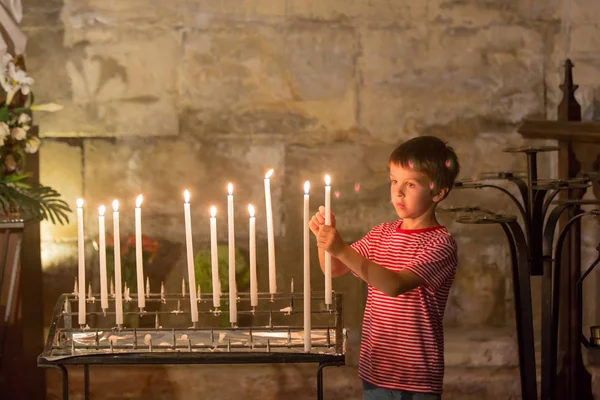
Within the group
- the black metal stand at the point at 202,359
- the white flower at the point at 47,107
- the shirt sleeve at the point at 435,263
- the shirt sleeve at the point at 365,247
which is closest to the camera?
the black metal stand at the point at 202,359

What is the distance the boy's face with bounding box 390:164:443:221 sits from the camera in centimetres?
256

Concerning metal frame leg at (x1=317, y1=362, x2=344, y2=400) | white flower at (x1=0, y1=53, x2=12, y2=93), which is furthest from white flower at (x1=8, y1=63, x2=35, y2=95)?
metal frame leg at (x1=317, y1=362, x2=344, y2=400)

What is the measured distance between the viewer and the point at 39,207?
334cm

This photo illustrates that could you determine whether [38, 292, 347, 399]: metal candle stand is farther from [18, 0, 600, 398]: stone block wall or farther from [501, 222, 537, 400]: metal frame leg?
[18, 0, 600, 398]: stone block wall

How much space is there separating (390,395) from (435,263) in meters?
0.44

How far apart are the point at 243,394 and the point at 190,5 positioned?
1736 millimetres

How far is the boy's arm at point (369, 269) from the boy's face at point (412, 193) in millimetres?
225

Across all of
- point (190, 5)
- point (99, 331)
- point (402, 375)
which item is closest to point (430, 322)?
point (402, 375)

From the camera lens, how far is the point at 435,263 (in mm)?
2516

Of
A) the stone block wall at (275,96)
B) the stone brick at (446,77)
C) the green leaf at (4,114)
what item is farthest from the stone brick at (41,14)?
the stone brick at (446,77)

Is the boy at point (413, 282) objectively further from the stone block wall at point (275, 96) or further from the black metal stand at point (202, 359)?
the stone block wall at point (275, 96)

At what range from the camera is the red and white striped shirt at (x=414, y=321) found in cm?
252

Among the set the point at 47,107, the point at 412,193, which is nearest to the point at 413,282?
the point at 412,193

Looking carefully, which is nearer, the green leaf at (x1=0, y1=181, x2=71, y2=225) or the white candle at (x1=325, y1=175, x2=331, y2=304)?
the white candle at (x1=325, y1=175, x2=331, y2=304)
